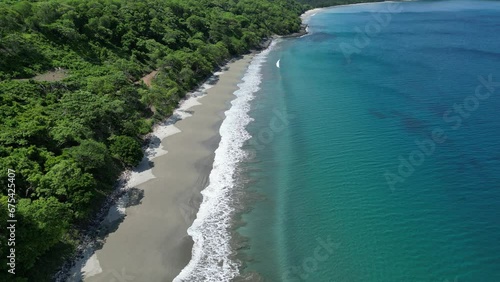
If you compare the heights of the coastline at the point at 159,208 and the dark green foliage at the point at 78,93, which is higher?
the dark green foliage at the point at 78,93

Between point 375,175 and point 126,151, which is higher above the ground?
point 126,151

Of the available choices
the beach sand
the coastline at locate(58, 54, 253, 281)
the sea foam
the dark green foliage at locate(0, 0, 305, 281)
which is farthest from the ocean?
the dark green foliage at locate(0, 0, 305, 281)

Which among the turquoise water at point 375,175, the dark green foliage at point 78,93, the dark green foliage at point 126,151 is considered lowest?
the turquoise water at point 375,175

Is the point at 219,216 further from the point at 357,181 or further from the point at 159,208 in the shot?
the point at 357,181

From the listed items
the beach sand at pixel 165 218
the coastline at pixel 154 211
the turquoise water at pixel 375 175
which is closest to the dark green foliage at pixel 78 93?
the coastline at pixel 154 211

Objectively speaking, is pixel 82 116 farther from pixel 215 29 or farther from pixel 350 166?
pixel 215 29

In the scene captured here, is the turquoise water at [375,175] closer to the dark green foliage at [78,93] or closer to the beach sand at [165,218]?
the beach sand at [165,218]

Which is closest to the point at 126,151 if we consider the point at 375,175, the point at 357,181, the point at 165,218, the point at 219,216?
the point at 165,218
